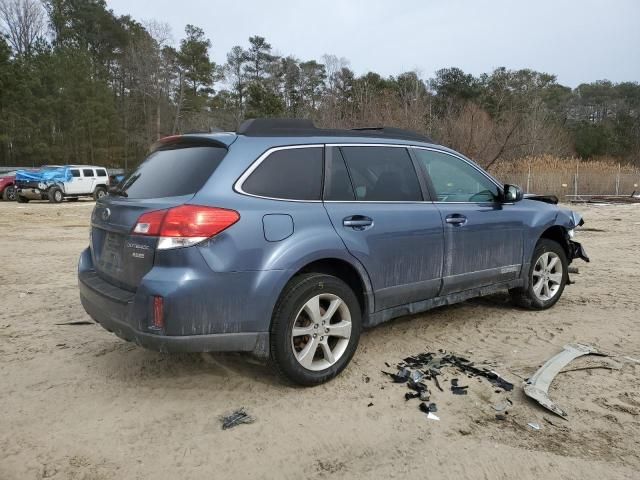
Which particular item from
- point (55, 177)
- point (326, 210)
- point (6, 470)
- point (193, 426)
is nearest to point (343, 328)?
point (326, 210)

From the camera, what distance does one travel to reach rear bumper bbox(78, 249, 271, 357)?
3.04 metres

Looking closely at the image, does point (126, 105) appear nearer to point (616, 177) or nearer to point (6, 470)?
point (616, 177)

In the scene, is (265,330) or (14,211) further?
(14,211)

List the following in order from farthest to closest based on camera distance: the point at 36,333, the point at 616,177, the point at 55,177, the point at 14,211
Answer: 1. the point at 616,177
2. the point at 55,177
3. the point at 14,211
4. the point at 36,333

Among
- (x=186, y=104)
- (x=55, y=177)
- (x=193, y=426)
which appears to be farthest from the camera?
(x=186, y=104)

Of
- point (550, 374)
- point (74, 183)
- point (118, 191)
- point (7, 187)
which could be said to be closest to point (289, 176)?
point (118, 191)

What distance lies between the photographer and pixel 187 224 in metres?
3.07

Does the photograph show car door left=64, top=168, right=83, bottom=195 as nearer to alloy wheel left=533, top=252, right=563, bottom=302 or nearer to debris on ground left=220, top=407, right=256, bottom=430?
alloy wheel left=533, top=252, right=563, bottom=302

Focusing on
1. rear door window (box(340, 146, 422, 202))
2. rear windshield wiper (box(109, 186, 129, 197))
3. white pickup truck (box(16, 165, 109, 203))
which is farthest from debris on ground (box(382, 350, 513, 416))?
white pickup truck (box(16, 165, 109, 203))

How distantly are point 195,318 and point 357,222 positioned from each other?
130cm

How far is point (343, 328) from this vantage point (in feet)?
12.0

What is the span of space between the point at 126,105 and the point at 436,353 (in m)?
52.3

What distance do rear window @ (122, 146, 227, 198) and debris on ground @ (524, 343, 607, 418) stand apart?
8.16 feet

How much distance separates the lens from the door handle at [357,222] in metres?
3.66
